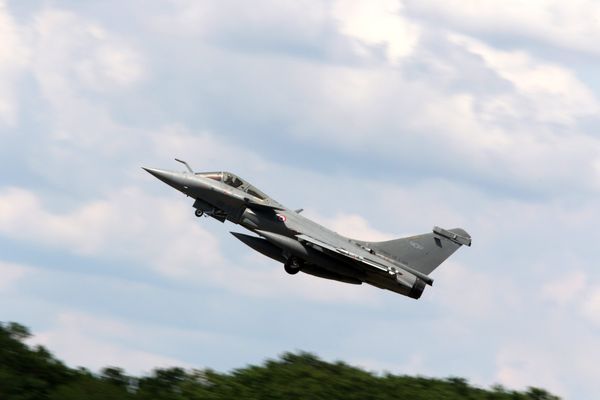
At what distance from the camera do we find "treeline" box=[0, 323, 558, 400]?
1136 inches

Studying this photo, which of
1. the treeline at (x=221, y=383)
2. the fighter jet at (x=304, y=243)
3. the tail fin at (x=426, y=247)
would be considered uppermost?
the tail fin at (x=426, y=247)

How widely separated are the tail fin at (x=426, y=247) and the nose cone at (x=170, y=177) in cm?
903

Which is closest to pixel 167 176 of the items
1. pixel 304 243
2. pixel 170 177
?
pixel 170 177

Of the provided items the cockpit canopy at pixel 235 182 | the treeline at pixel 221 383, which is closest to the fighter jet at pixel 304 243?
the cockpit canopy at pixel 235 182

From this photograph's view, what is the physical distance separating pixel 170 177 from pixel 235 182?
8.90 ft

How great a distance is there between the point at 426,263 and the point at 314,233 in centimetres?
561

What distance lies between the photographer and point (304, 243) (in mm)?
42656

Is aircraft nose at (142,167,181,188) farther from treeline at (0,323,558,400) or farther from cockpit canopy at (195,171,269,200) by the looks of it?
treeline at (0,323,558,400)

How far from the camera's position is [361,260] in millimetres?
42469

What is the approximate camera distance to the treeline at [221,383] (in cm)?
2884

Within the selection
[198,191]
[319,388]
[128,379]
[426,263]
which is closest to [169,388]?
[128,379]

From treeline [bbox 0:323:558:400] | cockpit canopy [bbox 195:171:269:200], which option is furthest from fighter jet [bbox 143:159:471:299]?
treeline [bbox 0:323:558:400]

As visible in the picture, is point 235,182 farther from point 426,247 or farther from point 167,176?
point 426,247

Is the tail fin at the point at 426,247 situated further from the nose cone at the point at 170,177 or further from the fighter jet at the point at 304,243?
the nose cone at the point at 170,177
